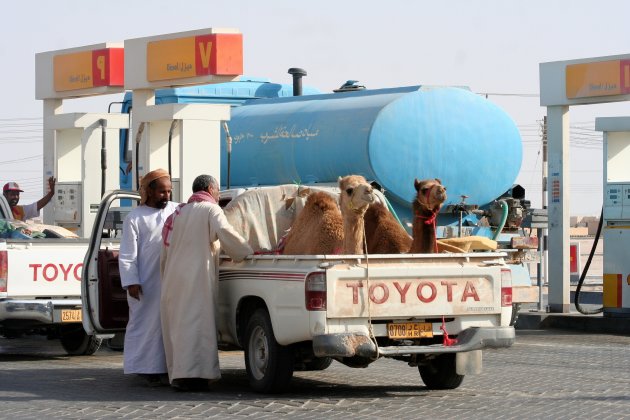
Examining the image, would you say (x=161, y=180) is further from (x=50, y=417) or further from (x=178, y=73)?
(x=178, y=73)

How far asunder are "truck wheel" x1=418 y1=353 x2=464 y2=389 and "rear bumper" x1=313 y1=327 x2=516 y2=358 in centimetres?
63

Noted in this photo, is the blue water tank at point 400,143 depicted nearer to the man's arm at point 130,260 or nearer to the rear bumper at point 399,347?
the man's arm at point 130,260

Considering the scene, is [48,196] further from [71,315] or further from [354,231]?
[354,231]

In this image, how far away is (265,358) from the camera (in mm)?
12328

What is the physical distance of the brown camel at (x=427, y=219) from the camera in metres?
13.0

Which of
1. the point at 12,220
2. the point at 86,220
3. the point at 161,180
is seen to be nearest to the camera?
the point at 161,180

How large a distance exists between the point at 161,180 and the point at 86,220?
11236mm

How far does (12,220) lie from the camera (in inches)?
723

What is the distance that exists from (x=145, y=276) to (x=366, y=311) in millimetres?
2523

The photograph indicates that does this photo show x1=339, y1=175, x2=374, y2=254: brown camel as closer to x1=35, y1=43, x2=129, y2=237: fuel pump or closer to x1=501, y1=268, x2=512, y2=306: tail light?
x1=501, y1=268, x2=512, y2=306: tail light

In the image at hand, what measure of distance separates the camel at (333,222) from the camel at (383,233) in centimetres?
44

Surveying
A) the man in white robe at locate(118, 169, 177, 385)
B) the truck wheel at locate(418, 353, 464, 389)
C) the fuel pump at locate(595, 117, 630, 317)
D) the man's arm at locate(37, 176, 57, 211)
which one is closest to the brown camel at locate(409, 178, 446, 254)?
the truck wheel at locate(418, 353, 464, 389)

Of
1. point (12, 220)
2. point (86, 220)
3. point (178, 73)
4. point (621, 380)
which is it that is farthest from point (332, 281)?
point (86, 220)

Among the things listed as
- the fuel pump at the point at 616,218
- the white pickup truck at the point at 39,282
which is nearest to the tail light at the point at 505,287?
the white pickup truck at the point at 39,282
